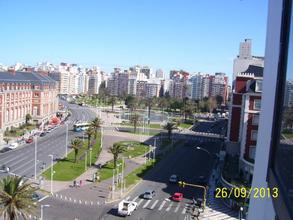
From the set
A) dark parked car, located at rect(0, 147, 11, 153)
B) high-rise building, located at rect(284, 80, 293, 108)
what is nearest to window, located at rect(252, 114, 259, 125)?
dark parked car, located at rect(0, 147, 11, 153)

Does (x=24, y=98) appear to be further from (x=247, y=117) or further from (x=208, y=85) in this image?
(x=208, y=85)

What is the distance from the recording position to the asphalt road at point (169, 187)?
105ft

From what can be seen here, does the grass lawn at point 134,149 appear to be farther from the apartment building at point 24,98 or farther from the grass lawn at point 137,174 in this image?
the apartment building at point 24,98

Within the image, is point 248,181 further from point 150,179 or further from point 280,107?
point 280,107

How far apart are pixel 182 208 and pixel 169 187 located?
6739 millimetres

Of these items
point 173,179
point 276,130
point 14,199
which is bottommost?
point 173,179

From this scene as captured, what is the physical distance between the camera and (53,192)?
35.8 meters

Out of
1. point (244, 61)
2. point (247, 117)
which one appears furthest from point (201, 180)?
point (244, 61)

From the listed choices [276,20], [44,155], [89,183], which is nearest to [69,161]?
[44,155]

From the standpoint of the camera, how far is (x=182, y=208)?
33.8 m

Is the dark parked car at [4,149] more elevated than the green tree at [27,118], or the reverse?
the green tree at [27,118]

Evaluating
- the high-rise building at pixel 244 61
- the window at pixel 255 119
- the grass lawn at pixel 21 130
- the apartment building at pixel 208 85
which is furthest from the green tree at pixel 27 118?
the apartment building at pixel 208 85

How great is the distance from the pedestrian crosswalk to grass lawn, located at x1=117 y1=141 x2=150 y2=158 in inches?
768

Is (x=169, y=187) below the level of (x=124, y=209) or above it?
below
